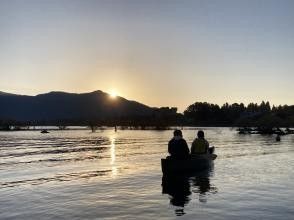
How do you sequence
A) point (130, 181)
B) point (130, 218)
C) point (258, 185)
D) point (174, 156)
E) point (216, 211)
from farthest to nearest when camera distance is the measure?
point (174, 156), point (130, 181), point (258, 185), point (216, 211), point (130, 218)

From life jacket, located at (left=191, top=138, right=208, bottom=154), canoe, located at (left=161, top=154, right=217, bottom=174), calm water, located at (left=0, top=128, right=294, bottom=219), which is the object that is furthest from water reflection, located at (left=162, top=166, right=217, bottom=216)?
life jacket, located at (left=191, top=138, right=208, bottom=154)

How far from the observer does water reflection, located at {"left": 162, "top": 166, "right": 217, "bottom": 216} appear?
23.9m

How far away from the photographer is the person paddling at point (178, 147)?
34250mm

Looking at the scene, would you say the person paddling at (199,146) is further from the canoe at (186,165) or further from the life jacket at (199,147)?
the canoe at (186,165)

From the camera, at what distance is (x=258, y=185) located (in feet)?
95.6

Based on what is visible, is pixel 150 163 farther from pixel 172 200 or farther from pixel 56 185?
pixel 172 200

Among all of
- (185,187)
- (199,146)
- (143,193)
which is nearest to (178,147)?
(199,146)

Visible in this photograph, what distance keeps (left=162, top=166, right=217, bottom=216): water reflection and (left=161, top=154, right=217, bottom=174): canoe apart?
1.63 feet

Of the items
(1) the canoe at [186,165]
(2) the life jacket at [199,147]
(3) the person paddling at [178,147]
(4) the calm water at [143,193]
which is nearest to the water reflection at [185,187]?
(4) the calm water at [143,193]

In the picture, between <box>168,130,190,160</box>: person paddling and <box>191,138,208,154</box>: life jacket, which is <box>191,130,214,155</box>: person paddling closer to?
<box>191,138,208,154</box>: life jacket

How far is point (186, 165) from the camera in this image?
115ft

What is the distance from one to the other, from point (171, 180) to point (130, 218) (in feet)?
42.6

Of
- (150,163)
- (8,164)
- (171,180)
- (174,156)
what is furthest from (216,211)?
(8,164)

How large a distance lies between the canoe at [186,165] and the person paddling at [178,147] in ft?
1.82
